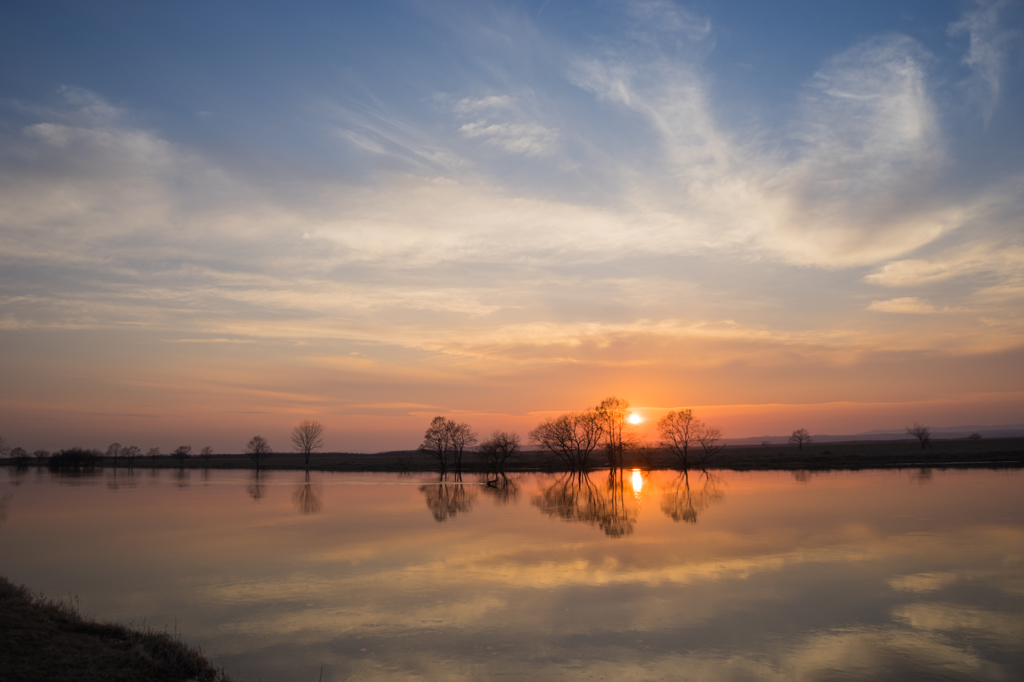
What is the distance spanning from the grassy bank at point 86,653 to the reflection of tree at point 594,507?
1694 cm

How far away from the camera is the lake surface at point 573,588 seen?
11039 mm

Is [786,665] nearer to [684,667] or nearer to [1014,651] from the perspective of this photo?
[684,667]

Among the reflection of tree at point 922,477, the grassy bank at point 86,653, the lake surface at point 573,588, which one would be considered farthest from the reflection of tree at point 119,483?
the reflection of tree at point 922,477

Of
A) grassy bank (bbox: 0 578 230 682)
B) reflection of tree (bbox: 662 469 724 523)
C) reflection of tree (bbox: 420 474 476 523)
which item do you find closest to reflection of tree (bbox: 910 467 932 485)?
reflection of tree (bbox: 662 469 724 523)

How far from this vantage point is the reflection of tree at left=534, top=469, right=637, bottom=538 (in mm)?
27875

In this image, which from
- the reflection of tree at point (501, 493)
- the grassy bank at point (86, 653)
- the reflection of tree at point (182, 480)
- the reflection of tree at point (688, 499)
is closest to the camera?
the grassy bank at point (86, 653)

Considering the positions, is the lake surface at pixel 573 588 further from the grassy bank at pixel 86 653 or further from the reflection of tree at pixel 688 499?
the grassy bank at pixel 86 653

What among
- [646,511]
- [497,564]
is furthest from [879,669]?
[646,511]

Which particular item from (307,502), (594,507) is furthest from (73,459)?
(594,507)

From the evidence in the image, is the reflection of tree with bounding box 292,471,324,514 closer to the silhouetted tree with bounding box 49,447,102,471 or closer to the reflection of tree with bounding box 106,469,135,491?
the reflection of tree with bounding box 106,469,135,491

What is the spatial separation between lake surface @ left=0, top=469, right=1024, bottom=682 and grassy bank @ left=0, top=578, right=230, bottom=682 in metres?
0.85

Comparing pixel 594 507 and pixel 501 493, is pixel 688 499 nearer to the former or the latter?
pixel 594 507

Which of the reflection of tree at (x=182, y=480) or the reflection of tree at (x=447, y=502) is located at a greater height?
the reflection of tree at (x=447, y=502)

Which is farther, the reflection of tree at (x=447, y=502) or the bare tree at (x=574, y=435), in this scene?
the bare tree at (x=574, y=435)
